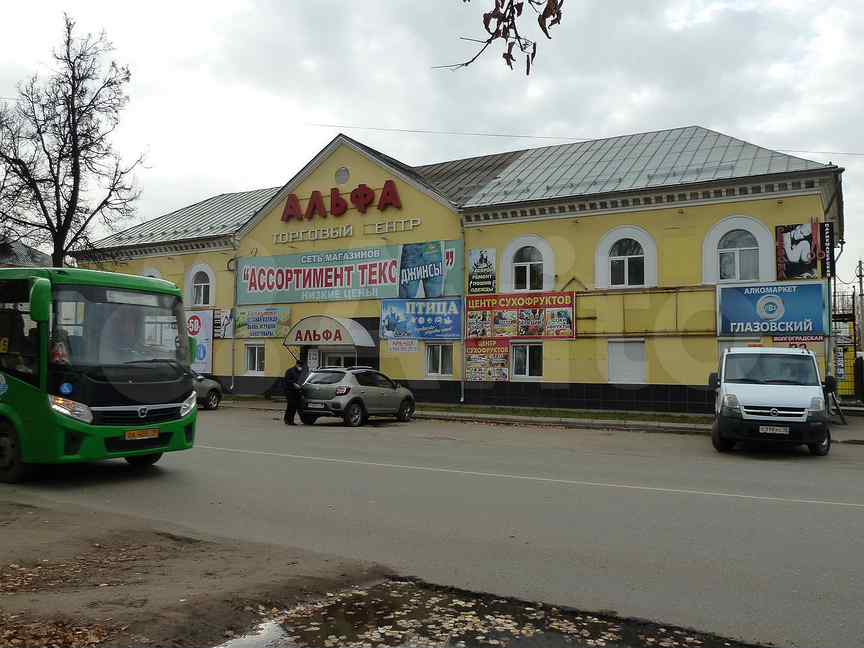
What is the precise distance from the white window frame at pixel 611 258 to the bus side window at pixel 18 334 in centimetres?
1845

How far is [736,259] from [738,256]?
0.10 metres

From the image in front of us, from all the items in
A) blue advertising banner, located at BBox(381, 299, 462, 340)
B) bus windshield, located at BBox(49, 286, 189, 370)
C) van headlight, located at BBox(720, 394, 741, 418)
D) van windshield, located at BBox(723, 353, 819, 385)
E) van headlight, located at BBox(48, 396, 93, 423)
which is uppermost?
blue advertising banner, located at BBox(381, 299, 462, 340)

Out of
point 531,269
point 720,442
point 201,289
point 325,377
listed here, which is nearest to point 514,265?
point 531,269

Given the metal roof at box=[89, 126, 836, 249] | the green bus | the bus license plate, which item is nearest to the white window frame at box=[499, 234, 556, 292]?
the metal roof at box=[89, 126, 836, 249]

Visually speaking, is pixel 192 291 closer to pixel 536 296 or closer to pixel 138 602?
pixel 536 296

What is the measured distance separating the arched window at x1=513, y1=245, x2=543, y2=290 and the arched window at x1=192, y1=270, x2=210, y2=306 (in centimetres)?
1469

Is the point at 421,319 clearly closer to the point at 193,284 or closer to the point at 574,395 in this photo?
the point at 574,395

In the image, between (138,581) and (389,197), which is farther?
(389,197)

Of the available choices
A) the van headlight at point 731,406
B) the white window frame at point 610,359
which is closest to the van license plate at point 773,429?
the van headlight at point 731,406

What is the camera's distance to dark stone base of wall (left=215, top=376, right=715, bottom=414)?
23.1 metres

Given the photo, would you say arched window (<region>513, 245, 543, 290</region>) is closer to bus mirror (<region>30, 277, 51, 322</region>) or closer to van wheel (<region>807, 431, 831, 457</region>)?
van wheel (<region>807, 431, 831, 457</region>)

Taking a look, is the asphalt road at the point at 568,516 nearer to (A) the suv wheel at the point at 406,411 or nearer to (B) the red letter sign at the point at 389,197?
(A) the suv wheel at the point at 406,411

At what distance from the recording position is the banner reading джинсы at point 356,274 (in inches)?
1081

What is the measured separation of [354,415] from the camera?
19984 mm
